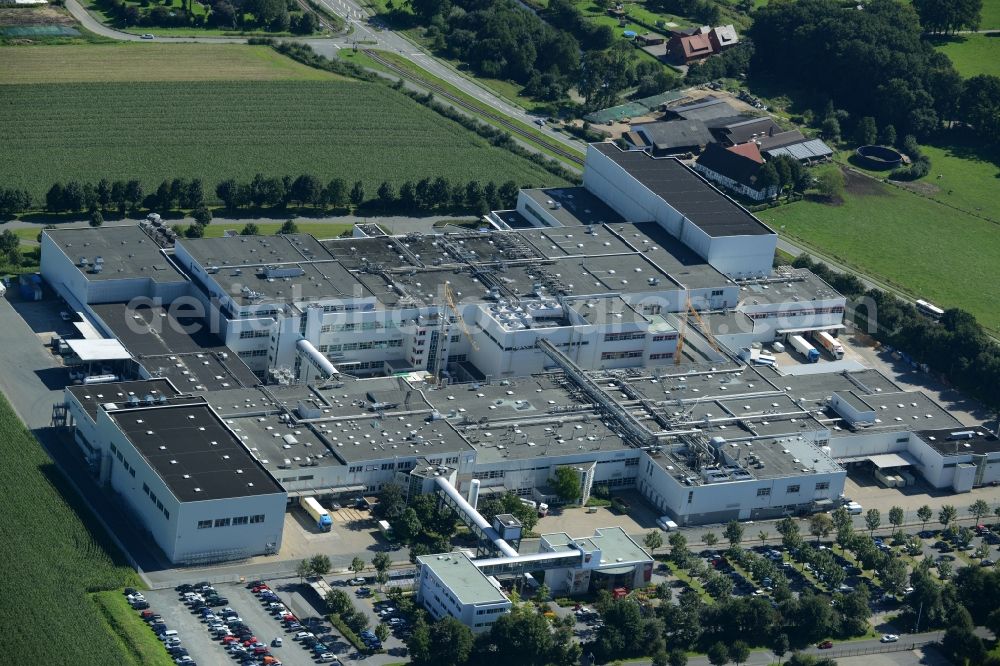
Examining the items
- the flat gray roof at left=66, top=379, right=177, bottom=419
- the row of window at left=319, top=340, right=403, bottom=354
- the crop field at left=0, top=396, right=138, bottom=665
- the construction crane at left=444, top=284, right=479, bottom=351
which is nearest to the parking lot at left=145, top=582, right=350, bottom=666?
the crop field at left=0, top=396, right=138, bottom=665

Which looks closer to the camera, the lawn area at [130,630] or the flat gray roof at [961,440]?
the lawn area at [130,630]

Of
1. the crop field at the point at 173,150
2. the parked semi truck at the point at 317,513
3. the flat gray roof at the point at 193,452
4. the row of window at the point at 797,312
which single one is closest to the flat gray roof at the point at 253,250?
the crop field at the point at 173,150

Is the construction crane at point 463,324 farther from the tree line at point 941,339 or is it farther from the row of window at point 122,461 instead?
the tree line at point 941,339

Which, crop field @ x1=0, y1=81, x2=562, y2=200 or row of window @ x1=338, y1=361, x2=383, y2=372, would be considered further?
crop field @ x1=0, y1=81, x2=562, y2=200

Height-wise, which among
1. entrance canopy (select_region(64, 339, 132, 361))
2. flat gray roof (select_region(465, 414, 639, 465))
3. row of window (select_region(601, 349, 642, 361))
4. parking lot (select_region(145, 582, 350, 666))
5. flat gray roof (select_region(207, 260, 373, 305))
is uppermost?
flat gray roof (select_region(207, 260, 373, 305))

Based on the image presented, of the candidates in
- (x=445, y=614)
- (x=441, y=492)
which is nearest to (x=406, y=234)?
(x=441, y=492)

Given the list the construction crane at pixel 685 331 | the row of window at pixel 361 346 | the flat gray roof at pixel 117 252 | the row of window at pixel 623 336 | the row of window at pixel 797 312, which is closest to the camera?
the row of window at pixel 361 346

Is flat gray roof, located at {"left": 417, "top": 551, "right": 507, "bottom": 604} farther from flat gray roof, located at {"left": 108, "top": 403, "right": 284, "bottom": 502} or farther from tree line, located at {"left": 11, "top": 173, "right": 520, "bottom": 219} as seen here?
tree line, located at {"left": 11, "top": 173, "right": 520, "bottom": 219}
